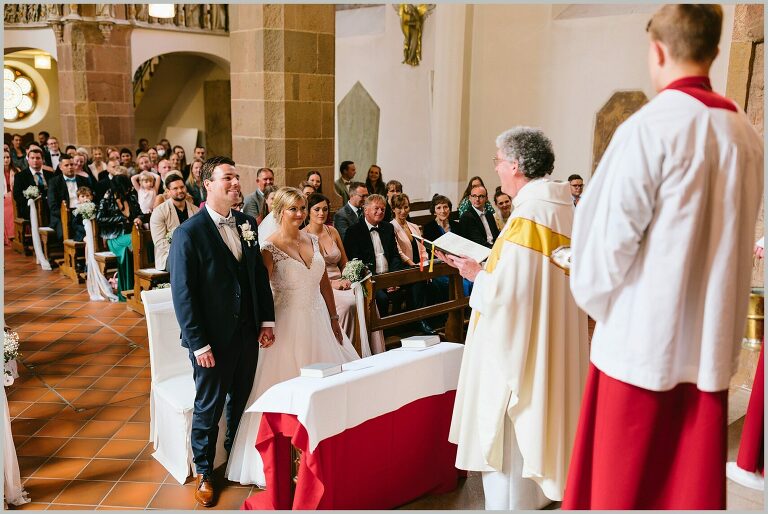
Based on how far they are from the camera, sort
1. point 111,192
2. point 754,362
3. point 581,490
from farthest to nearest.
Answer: point 111,192, point 754,362, point 581,490

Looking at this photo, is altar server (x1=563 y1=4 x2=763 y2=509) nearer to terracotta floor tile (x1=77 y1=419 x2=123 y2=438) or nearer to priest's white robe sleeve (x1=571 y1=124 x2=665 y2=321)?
priest's white robe sleeve (x1=571 y1=124 x2=665 y2=321)

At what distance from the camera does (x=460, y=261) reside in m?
3.11

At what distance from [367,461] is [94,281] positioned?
19.0 feet

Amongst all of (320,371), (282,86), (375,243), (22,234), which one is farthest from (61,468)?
(22,234)

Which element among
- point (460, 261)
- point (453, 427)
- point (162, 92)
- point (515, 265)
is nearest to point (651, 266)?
point (515, 265)

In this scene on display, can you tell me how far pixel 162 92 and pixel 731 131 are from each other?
1922cm

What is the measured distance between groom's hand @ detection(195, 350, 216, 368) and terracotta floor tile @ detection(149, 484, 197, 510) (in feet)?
2.47

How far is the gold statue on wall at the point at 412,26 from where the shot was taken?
11.8 metres

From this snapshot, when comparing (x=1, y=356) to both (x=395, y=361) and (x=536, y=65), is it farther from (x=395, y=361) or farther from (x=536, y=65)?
(x=536, y=65)

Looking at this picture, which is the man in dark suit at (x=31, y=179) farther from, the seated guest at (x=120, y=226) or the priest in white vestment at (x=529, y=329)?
the priest in white vestment at (x=529, y=329)

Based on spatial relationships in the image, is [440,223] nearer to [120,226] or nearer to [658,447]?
[120,226]

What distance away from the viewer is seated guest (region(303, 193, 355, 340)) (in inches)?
218

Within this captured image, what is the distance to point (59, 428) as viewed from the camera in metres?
4.78

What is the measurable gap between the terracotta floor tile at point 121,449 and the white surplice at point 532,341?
7.75ft
